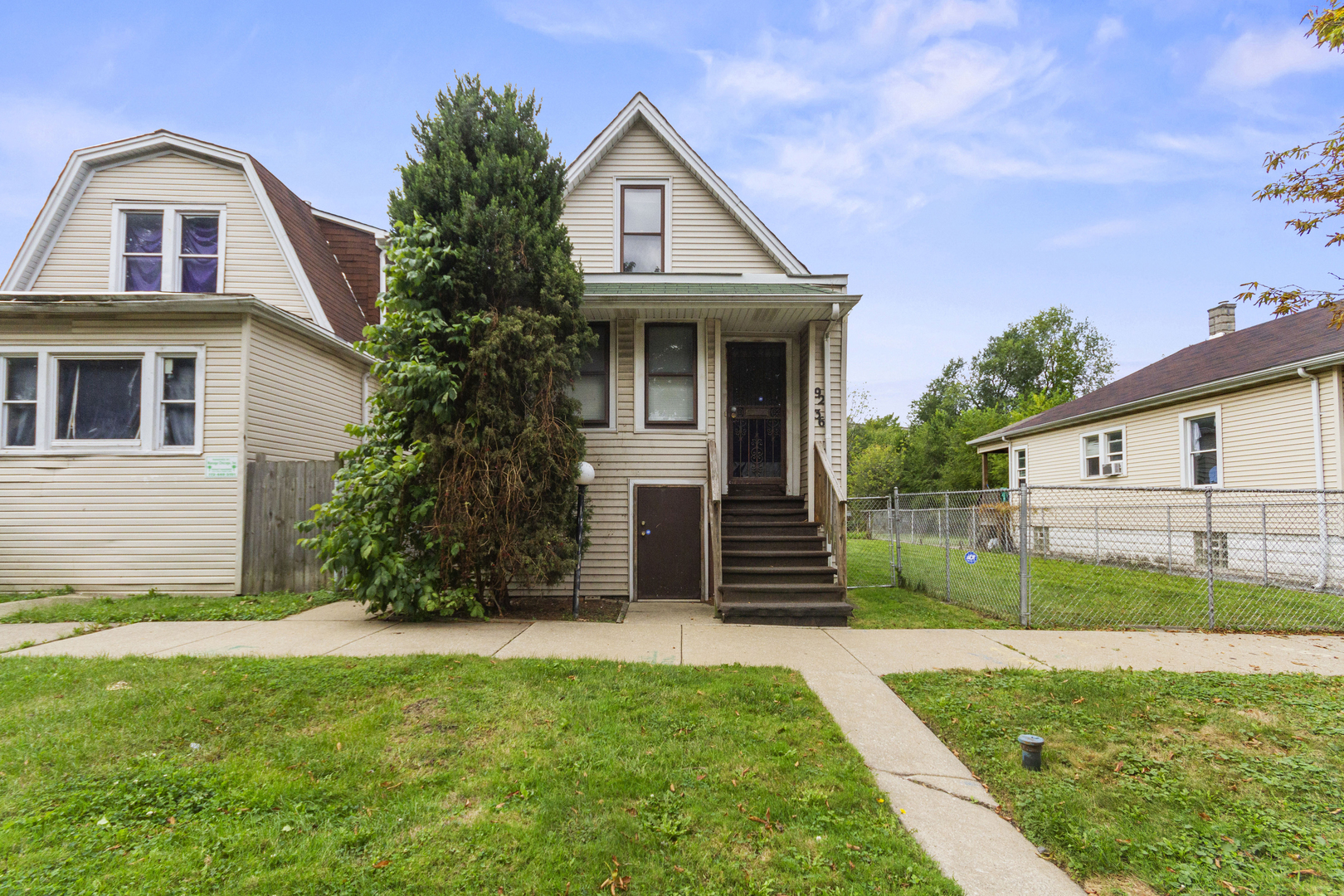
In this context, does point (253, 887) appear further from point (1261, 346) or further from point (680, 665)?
point (1261, 346)

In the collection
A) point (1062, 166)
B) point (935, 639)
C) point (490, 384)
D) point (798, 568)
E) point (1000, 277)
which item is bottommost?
point (935, 639)

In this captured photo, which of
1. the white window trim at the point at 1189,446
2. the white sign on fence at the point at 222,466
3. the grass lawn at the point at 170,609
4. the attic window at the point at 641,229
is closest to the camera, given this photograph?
the grass lawn at the point at 170,609

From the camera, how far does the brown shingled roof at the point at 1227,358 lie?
1109 centimetres

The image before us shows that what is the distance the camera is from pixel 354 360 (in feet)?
38.5

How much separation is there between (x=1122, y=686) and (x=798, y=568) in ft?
12.1

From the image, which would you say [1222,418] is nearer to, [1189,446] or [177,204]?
[1189,446]

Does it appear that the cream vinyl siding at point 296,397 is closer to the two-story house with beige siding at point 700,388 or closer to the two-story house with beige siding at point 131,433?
the two-story house with beige siding at point 131,433

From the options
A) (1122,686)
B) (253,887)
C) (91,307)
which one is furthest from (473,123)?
(1122,686)

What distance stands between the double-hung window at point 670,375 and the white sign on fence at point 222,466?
5824 millimetres

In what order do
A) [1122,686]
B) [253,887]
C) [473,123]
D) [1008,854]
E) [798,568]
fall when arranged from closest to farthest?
[253,887] < [1008,854] < [1122,686] < [473,123] < [798,568]

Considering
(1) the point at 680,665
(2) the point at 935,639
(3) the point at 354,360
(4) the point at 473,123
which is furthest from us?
(3) the point at 354,360

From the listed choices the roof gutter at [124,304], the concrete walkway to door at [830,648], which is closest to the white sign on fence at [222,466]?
the roof gutter at [124,304]

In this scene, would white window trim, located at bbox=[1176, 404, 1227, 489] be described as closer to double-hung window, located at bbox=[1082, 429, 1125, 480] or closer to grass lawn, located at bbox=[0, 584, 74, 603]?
double-hung window, located at bbox=[1082, 429, 1125, 480]

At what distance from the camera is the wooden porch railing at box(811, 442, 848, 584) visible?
7562mm
